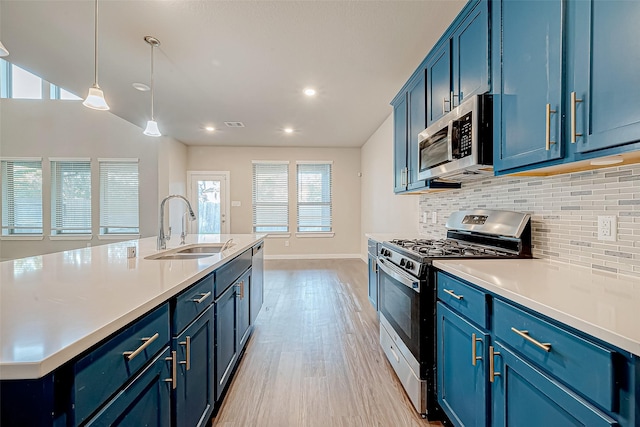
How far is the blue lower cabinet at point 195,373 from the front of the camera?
1.14 meters

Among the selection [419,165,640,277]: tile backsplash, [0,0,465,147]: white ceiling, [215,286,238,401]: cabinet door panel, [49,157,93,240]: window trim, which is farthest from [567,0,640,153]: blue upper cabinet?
[49,157,93,240]: window trim

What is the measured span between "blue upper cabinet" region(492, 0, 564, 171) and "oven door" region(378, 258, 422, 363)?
0.85m

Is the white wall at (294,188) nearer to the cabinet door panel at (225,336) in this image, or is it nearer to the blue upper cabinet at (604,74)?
the cabinet door panel at (225,336)

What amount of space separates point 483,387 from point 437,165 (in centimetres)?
139

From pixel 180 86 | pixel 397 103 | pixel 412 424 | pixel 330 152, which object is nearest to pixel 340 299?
pixel 412 424

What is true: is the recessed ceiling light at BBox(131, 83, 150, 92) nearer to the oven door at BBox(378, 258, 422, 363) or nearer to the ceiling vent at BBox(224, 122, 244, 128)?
the ceiling vent at BBox(224, 122, 244, 128)

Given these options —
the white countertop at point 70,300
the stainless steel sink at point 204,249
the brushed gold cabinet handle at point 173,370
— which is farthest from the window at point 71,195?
the brushed gold cabinet handle at point 173,370

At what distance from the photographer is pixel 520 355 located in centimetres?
99

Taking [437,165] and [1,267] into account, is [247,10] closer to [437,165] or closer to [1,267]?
[437,165]

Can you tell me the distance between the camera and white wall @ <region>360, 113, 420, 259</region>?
12.2ft

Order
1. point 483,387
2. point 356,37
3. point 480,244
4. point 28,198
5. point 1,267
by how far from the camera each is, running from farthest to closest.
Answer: point 28,198, point 356,37, point 480,244, point 1,267, point 483,387

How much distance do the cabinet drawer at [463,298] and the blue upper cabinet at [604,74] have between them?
26.9 inches

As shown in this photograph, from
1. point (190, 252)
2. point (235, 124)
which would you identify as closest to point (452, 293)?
point (190, 252)

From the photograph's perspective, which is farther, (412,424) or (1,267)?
(412,424)
